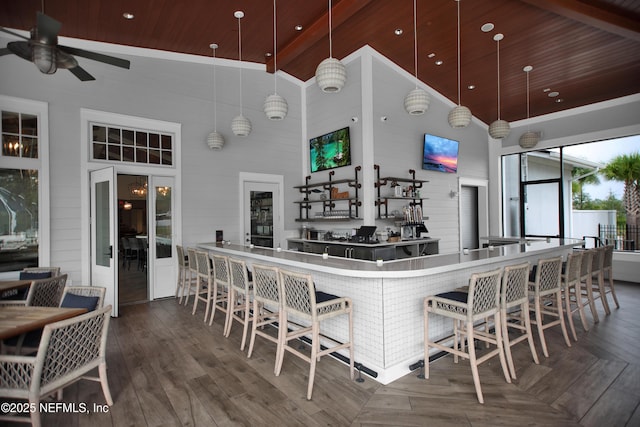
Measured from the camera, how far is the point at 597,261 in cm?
446

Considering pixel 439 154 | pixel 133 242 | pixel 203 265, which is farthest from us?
pixel 439 154

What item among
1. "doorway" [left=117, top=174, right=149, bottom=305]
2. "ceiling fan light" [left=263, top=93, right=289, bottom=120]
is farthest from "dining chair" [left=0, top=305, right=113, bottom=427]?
"doorway" [left=117, top=174, right=149, bottom=305]

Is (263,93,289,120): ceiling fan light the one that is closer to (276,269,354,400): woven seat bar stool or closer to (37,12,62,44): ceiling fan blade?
(37,12,62,44): ceiling fan blade

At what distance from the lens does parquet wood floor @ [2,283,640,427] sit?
7.43 ft

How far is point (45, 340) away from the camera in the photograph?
73.3 inches

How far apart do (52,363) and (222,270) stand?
2.08 metres

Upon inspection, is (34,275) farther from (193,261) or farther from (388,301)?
(388,301)

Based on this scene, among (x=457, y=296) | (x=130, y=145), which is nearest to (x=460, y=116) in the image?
(x=457, y=296)

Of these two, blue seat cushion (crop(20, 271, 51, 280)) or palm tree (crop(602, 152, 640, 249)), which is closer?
blue seat cushion (crop(20, 271, 51, 280))

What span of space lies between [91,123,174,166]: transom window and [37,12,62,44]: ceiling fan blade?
9.65 feet

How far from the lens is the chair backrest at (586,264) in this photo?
4.01 metres

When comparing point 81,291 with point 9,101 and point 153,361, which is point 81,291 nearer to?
point 153,361

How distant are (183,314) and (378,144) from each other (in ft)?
14.1

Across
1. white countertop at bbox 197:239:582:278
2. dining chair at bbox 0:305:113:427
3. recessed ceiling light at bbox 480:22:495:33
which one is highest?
recessed ceiling light at bbox 480:22:495:33
